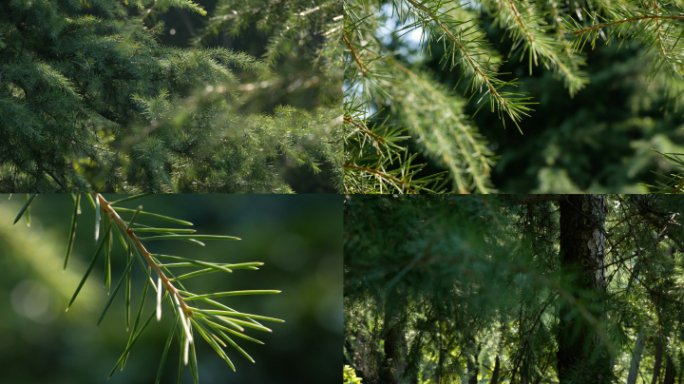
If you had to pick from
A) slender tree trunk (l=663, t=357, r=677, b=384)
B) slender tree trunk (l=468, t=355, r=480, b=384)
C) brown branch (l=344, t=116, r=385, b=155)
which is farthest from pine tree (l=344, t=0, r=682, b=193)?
slender tree trunk (l=663, t=357, r=677, b=384)

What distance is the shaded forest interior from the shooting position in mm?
630

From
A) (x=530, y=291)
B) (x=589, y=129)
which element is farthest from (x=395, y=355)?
(x=589, y=129)

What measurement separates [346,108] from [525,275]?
36cm

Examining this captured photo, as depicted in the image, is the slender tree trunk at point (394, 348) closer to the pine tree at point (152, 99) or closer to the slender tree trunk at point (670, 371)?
the pine tree at point (152, 99)

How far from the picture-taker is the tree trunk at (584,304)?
0.65m

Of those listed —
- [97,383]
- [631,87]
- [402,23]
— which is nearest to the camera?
[402,23]

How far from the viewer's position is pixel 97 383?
783 millimetres

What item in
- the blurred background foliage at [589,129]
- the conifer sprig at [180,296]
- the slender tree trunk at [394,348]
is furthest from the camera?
the blurred background foliage at [589,129]

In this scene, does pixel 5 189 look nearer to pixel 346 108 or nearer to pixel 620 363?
pixel 346 108

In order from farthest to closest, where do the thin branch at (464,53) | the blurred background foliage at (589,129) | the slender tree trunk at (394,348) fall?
1. the blurred background foliage at (589,129)
2. the slender tree trunk at (394,348)
3. the thin branch at (464,53)

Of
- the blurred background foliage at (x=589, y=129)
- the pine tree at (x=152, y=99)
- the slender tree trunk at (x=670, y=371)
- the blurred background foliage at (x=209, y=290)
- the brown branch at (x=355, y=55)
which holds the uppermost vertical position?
the blurred background foliage at (x=589, y=129)

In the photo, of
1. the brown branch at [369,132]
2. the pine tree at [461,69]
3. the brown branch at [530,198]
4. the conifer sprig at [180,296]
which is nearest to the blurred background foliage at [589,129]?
the pine tree at [461,69]

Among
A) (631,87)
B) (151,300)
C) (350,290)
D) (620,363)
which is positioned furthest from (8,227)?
(631,87)

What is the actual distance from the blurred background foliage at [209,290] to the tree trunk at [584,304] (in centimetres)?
35
